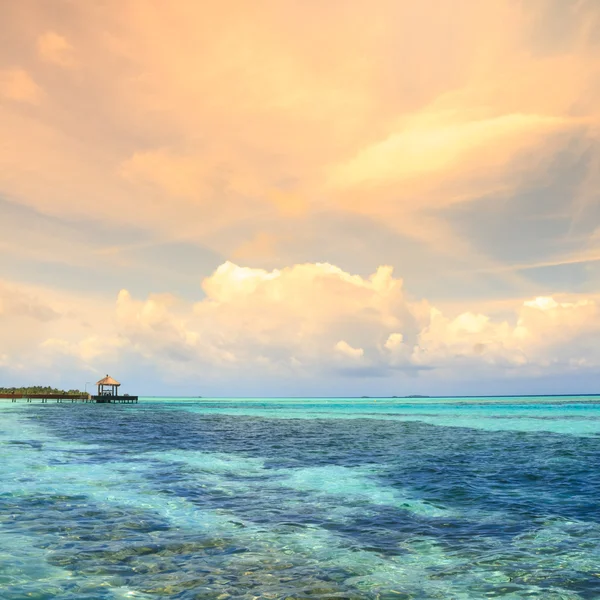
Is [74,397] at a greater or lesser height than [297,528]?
lesser

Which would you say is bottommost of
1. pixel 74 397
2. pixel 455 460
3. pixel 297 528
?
pixel 74 397

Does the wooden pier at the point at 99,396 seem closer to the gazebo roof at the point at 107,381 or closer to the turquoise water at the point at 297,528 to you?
the gazebo roof at the point at 107,381

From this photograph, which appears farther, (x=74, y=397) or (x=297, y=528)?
(x=74, y=397)

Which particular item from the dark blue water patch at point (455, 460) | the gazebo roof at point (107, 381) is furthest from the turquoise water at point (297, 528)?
the gazebo roof at point (107, 381)

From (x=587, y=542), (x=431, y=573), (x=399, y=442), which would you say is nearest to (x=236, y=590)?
(x=431, y=573)

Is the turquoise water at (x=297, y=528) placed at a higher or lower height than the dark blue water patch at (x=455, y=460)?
higher

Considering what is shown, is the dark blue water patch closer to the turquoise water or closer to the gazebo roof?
the turquoise water

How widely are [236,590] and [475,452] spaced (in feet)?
82.2

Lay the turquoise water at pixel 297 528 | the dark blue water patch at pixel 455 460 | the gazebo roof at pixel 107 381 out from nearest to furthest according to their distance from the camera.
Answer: the turquoise water at pixel 297 528
the dark blue water patch at pixel 455 460
the gazebo roof at pixel 107 381

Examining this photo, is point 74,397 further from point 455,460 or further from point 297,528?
point 297,528

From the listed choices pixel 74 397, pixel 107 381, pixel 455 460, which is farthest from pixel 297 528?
pixel 74 397

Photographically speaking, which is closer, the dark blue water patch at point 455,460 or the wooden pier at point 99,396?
the dark blue water patch at point 455,460

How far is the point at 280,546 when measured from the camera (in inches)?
448

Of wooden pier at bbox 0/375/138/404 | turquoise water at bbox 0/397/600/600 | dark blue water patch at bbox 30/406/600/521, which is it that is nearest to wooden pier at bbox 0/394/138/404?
wooden pier at bbox 0/375/138/404
